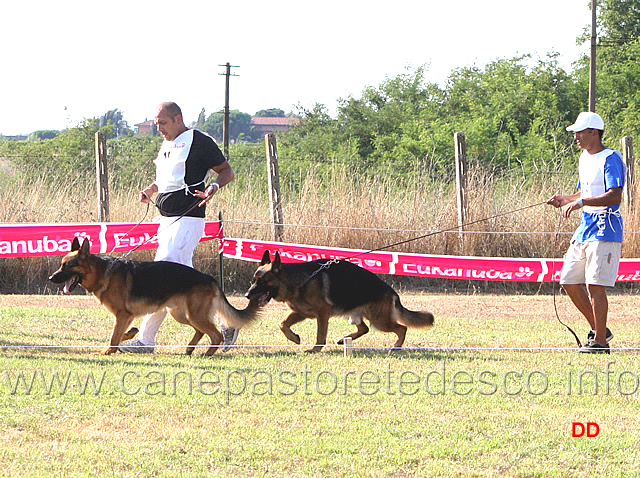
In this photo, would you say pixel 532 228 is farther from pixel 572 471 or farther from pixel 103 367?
pixel 572 471

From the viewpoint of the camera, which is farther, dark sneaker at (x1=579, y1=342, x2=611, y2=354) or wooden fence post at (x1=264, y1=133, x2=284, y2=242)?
wooden fence post at (x1=264, y1=133, x2=284, y2=242)

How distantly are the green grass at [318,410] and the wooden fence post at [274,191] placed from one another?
5851 millimetres

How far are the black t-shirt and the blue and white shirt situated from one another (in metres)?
3.23

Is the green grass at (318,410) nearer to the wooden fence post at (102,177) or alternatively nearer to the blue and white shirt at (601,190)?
the blue and white shirt at (601,190)

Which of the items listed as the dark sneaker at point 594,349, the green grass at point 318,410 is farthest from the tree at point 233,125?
the green grass at point 318,410

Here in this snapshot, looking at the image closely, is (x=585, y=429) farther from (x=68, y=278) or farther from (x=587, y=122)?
(x=68, y=278)

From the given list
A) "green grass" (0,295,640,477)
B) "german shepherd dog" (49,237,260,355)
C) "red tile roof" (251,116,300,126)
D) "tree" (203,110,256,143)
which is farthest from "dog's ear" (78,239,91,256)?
"red tile roof" (251,116,300,126)

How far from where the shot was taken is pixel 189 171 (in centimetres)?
742

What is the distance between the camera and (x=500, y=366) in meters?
6.89

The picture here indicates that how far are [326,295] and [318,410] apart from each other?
240 cm

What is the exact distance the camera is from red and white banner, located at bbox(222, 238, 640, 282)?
12.0 m

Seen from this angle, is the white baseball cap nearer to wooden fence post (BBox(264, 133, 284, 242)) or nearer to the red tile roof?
wooden fence post (BBox(264, 133, 284, 242))

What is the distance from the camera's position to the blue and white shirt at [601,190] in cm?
744

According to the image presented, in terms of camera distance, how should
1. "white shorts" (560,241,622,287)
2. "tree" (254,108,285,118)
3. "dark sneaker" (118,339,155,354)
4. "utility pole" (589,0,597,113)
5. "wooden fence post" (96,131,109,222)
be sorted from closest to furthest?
"dark sneaker" (118,339,155,354) < "white shorts" (560,241,622,287) < "wooden fence post" (96,131,109,222) < "utility pole" (589,0,597,113) < "tree" (254,108,285,118)
